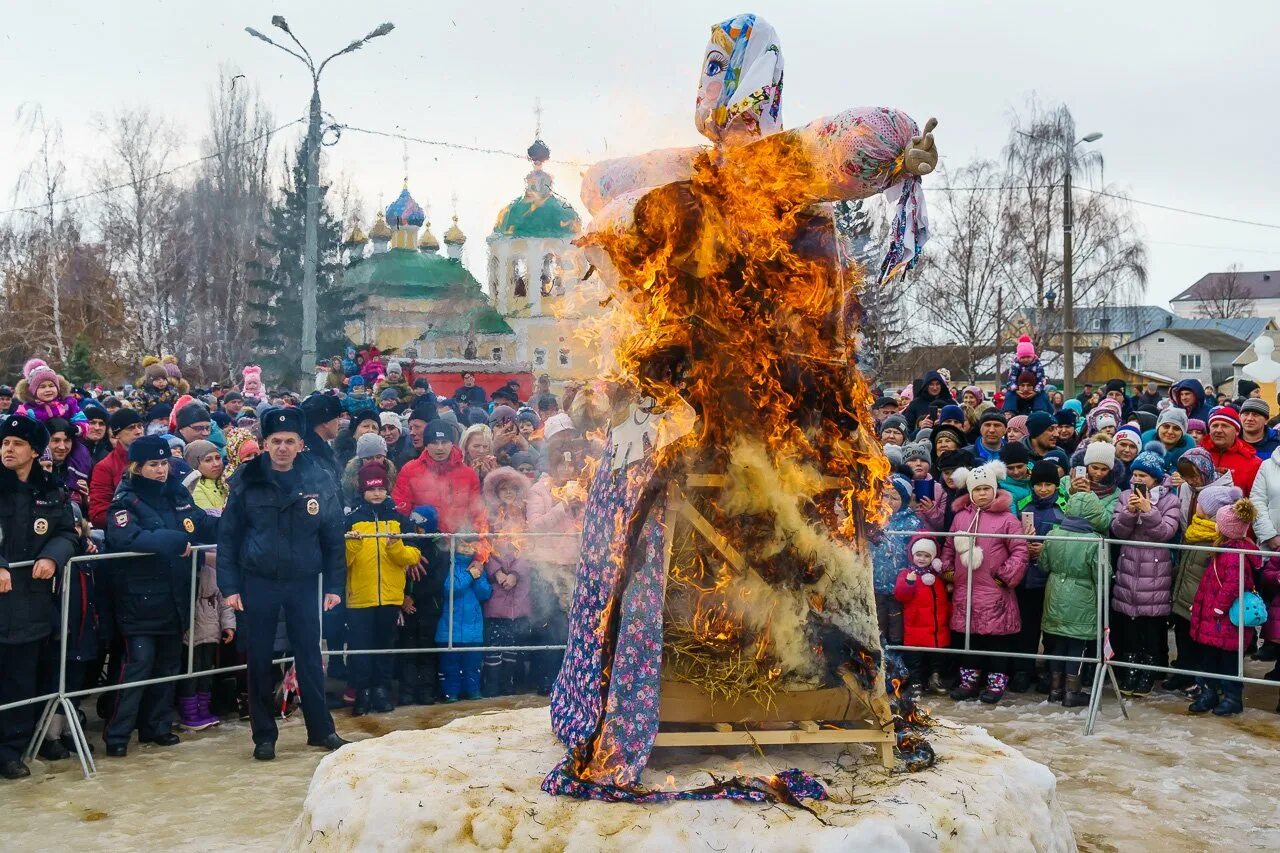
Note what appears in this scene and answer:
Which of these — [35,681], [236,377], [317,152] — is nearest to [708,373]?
[35,681]

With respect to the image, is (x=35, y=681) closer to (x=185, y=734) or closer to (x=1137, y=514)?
(x=185, y=734)

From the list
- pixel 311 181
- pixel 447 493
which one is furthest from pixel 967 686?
pixel 311 181

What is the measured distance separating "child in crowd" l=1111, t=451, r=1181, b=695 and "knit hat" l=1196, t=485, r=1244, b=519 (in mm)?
196

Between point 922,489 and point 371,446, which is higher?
point 371,446

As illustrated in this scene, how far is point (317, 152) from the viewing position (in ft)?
71.2

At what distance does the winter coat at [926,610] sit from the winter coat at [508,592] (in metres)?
2.99

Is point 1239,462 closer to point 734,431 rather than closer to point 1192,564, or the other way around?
point 1192,564

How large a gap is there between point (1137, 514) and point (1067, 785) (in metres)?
2.77

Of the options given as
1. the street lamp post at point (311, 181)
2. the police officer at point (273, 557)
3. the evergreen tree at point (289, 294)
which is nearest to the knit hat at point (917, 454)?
the police officer at point (273, 557)

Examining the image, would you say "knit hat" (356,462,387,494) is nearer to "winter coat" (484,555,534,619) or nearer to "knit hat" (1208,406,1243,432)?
"winter coat" (484,555,534,619)

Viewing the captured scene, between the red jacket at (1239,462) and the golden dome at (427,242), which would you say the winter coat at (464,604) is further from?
the golden dome at (427,242)

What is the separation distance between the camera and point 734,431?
17.5ft

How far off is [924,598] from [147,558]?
5.81 meters

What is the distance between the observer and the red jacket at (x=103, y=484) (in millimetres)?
9195
